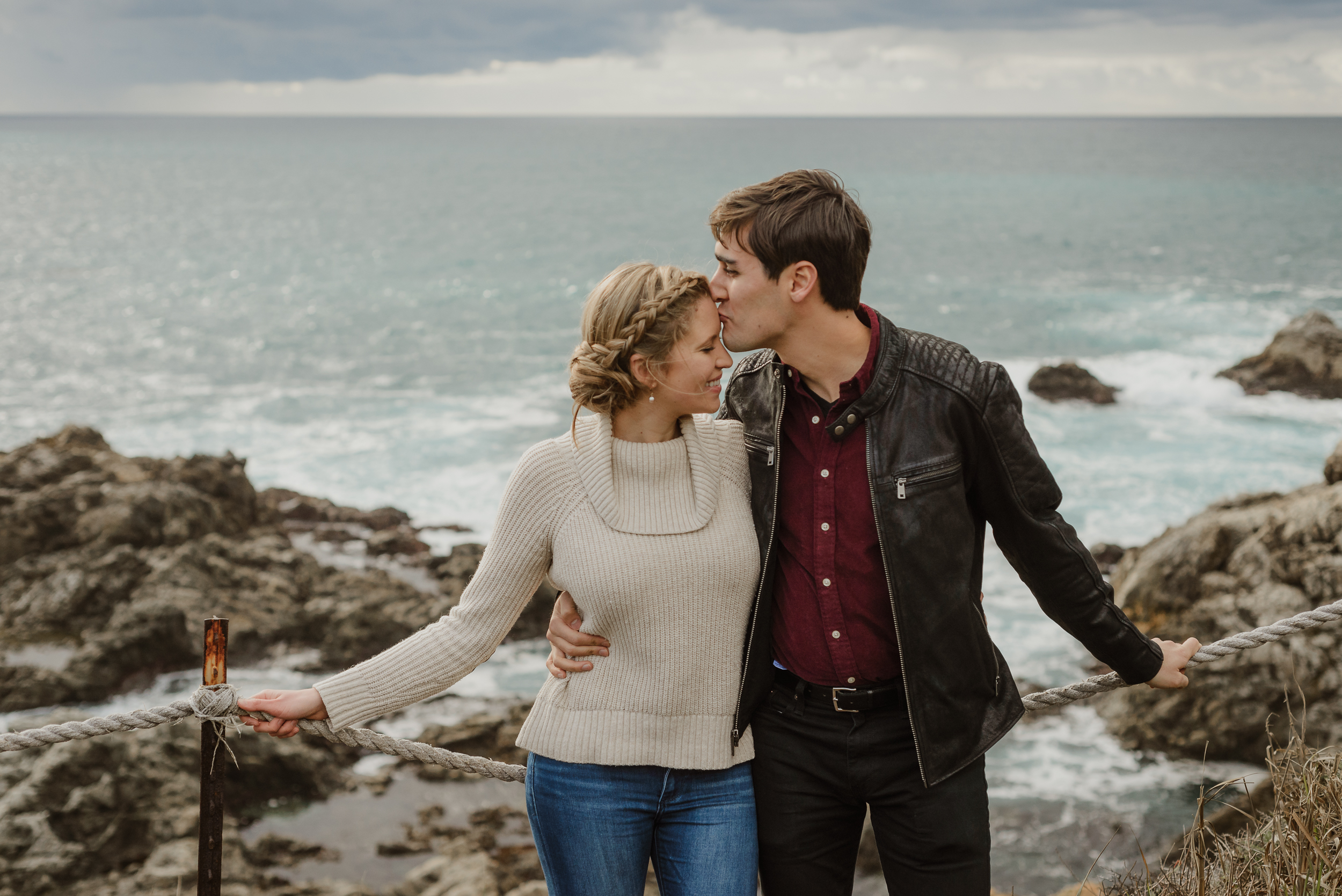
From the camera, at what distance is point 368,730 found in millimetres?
2992

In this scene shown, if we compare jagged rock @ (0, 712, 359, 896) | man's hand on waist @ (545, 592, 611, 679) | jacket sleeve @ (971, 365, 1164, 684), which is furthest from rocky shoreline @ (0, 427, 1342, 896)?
man's hand on waist @ (545, 592, 611, 679)

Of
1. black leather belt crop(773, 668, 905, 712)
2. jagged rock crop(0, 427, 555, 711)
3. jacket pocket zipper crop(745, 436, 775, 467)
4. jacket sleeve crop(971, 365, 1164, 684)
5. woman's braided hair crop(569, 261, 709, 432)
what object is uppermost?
woman's braided hair crop(569, 261, 709, 432)

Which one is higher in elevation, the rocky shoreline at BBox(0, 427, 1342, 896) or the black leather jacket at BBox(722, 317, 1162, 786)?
the black leather jacket at BBox(722, 317, 1162, 786)

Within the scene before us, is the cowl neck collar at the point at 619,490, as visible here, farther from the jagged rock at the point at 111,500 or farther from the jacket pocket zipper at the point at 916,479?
the jagged rock at the point at 111,500

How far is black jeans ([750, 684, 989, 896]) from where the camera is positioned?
265 centimetres

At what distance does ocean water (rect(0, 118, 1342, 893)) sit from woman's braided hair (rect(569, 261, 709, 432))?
0.10m

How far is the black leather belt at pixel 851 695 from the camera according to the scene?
2662 mm

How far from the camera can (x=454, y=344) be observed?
30.8 metres

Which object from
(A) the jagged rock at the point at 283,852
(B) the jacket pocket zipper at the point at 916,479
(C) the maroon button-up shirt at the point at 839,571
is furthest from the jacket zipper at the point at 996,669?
(A) the jagged rock at the point at 283,852

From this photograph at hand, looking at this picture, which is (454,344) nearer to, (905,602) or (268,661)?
(268,661)

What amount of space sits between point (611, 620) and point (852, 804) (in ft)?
2.55

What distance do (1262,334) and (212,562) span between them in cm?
2843

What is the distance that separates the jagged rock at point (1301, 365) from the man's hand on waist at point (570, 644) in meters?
22.3

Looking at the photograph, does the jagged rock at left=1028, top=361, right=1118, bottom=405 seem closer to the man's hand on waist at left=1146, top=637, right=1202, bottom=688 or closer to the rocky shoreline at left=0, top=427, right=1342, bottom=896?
the rocky shoreline at left=0, top=427, right=1342, bottom=896
